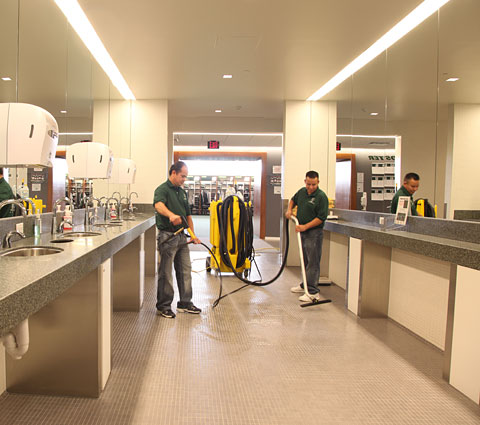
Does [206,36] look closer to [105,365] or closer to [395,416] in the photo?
[105,365]

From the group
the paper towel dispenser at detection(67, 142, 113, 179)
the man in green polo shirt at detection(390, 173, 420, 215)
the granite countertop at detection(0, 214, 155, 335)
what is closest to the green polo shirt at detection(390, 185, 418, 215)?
the man in green polo shirt at detection(390, 173, 420, 215)

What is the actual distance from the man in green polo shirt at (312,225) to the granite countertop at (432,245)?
530 mm

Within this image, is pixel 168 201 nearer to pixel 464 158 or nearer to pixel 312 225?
pixel 312 225

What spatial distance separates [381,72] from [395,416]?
13.3 feet

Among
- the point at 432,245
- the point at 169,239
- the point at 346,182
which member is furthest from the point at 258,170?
the point at 432,245

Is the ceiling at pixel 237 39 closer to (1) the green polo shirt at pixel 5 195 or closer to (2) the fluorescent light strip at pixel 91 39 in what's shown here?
(2) the fluorescent light strip at pixel 91 39

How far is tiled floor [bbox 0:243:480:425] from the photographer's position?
82.2 inches

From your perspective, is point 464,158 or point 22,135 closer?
point 22,135

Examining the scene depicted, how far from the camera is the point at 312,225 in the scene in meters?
4.40

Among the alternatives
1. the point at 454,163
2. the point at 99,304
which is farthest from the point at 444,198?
the point at 99,304

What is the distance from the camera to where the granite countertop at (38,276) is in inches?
46.9

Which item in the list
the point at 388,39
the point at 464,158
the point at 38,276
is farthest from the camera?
the point at 388,39

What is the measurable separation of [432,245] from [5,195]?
315 cm

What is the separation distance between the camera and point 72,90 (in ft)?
14.2
